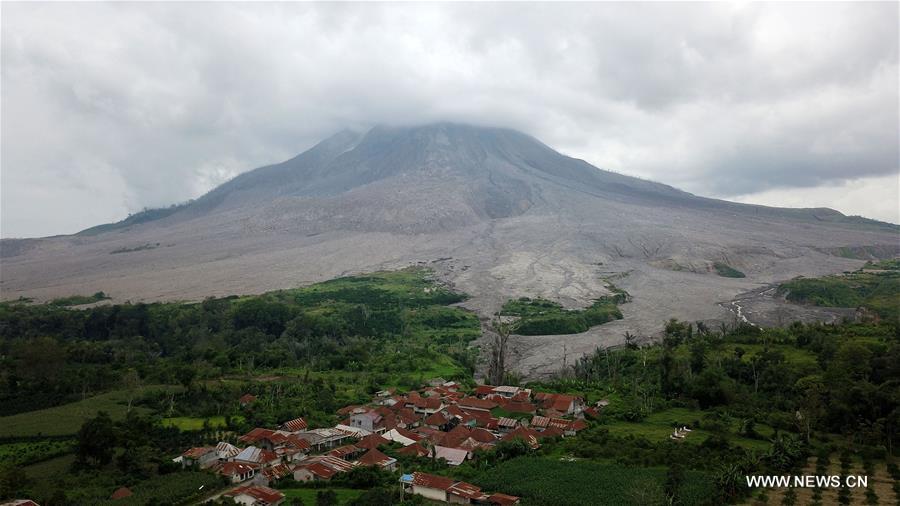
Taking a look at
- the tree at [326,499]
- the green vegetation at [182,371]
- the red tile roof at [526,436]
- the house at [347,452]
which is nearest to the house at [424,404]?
the green vegetation at [182,371]

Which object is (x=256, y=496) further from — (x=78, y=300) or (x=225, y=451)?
(x=78, y=300)

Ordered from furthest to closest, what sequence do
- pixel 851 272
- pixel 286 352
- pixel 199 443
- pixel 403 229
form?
pixel 403 229
pixel 851 272
pixel 286 352
pixel 199 443

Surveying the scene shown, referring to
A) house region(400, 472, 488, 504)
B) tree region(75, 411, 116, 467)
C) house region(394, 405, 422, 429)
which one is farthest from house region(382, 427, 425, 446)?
tree region(75, 411, 116, 467)

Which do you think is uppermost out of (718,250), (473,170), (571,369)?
(473,170)

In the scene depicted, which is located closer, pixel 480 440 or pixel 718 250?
pixel 480 440

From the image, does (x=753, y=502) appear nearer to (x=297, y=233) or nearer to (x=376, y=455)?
(x=376, y=455)

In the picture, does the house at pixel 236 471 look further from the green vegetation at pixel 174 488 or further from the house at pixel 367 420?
the house at pixel 367 420

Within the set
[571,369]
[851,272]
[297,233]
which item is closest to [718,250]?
[851,272]

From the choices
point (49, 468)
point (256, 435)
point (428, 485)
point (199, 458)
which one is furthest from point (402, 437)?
point (49, 468)
